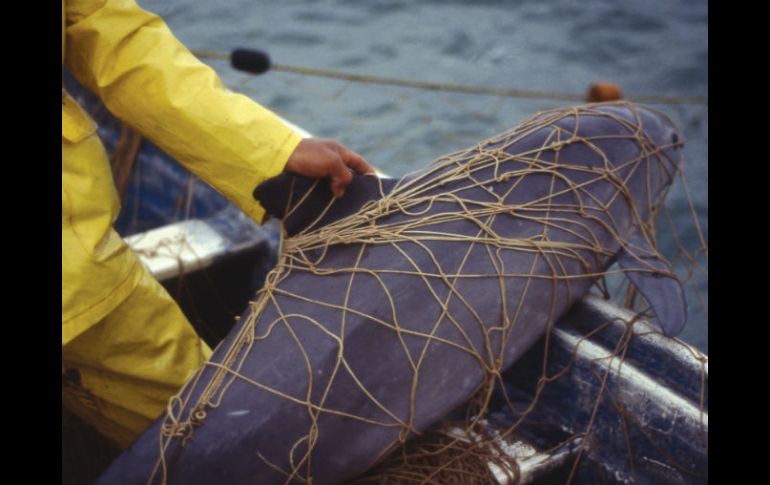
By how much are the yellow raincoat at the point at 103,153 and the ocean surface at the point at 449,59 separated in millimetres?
4957

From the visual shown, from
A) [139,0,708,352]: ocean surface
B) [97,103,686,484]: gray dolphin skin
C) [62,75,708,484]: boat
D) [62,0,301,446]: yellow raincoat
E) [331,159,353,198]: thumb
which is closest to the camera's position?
[97,103,686,484]: gray dolphin skin

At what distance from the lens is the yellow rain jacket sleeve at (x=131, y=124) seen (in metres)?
2.71

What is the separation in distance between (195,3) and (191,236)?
8551mm

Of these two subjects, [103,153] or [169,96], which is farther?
[103,153]

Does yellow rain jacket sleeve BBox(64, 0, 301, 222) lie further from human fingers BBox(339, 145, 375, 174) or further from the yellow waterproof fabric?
the yellow waterproof fabric

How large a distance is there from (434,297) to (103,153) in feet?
4.52

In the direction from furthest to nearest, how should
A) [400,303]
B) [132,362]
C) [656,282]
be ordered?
[656,282]
[132,362]
[400,303]

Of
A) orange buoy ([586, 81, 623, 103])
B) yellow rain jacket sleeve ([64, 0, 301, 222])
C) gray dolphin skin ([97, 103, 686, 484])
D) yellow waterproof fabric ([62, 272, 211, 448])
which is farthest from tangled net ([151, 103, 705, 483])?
orange buoy ([586, 81, 623, 103])

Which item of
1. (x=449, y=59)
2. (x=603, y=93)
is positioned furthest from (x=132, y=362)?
(x=449, y=59)

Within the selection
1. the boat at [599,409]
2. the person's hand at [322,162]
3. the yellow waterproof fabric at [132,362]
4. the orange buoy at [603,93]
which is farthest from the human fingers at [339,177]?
the orange buoy at [603,93]

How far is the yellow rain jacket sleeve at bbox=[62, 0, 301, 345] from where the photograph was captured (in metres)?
2.71

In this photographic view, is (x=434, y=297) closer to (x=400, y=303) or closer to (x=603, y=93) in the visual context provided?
(x=400, y=303)

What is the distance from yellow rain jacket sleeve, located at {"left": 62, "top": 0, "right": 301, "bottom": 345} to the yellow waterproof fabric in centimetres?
13

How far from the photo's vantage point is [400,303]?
2719 mm
